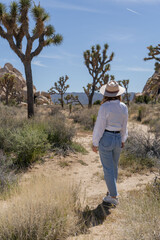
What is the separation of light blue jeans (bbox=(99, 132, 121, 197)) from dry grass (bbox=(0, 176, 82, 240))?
74 cm

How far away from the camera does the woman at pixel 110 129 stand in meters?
3.28

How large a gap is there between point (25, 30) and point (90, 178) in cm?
757

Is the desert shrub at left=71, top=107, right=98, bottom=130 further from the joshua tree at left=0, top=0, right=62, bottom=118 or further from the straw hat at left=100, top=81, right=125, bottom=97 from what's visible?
the straw hat at left=100, top=81, right=125, bottom=97

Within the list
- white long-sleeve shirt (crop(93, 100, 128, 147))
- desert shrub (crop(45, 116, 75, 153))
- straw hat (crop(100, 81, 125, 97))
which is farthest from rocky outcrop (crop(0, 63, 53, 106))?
white long-sleeve shirt (crop(93, 100, 128, 147))

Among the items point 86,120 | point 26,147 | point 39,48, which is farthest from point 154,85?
point 26,147

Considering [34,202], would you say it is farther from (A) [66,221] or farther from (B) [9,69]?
(B) [9,69]

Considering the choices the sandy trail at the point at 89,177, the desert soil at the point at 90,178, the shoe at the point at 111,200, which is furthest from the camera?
the shoe at the point at 111,200

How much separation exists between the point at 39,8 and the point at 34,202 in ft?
30.0

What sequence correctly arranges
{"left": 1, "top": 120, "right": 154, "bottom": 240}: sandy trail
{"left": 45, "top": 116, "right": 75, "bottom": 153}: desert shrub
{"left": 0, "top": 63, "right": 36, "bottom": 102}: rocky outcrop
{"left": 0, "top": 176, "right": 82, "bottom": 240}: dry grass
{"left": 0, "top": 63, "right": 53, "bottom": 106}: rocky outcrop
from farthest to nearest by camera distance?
1. {"left": 0, "top": 63, "right": 36, "bottom": 102}: rocky outcrop
2. {"left": 0, "top": 63, "right": 53, "bottom": 106}: rocky outcrop
3. {"left": 45, "top": 116, "right": 75, "bottom": 153}: desert shrub
4. {"left": 1, "top": 120, "right": 154, "bottom": 240}: sandy trail
5. {"left": 0, "top": 176, "right": 82, "bottom": 240}: dry grass

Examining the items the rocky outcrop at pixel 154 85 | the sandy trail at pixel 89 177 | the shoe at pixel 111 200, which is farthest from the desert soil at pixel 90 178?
the rocky outcrop at pixel 154 85

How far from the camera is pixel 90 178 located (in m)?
5.30

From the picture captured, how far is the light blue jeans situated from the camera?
3.28 m

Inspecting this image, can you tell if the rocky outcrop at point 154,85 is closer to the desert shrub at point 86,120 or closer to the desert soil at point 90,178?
the desert shrub at point 86,120

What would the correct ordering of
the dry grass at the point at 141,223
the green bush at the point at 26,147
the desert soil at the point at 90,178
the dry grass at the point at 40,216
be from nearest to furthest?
1. the dry grass at the point at 141,223
2. the dry grass at the point at 40,216
3. the desert soil at the point at 90,178
4. the green bush at the point at 26,147
